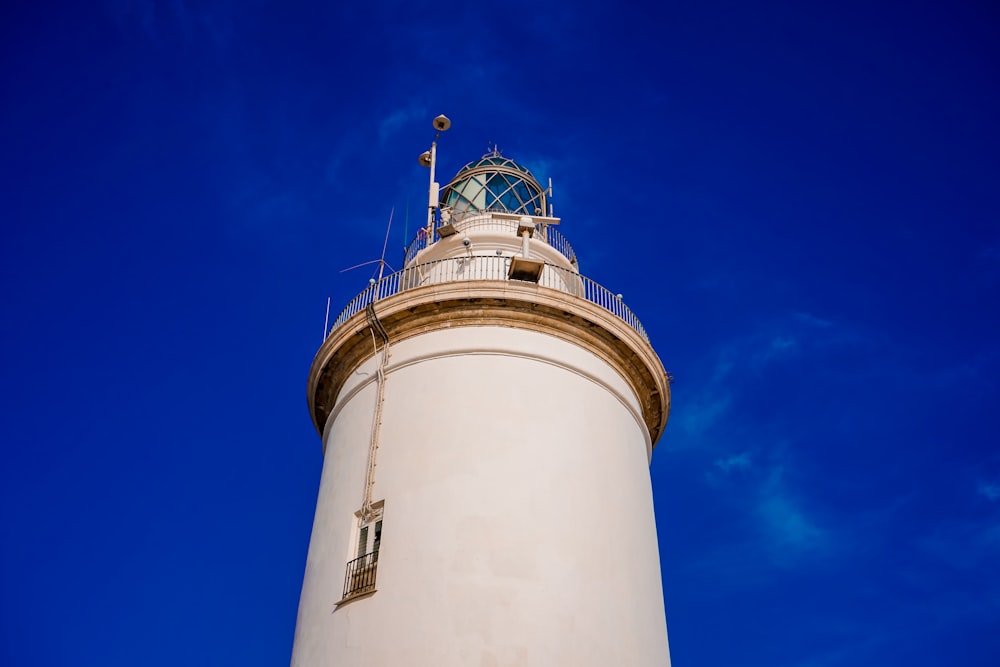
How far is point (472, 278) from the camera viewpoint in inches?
721

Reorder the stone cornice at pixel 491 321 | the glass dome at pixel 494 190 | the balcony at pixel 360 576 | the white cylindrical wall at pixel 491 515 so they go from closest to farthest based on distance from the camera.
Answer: the white cylindrical wall at pixel 491 515 < the balcony at pixel 360 576 < the stone cornice at pixel 491 321 < the glass dome at pixel 494 190

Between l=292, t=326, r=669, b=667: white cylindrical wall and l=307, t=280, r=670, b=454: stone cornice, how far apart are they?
248 mm

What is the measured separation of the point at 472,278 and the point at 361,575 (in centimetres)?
A: 645

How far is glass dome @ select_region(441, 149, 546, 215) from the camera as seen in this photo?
23.1 metres

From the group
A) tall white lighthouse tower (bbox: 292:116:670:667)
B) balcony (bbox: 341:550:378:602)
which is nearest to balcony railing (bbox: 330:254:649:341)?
tall white lighthouse tower (bbox: 292:116:670:667)

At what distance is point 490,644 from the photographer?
13.2 m

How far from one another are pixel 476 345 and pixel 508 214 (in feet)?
20.6

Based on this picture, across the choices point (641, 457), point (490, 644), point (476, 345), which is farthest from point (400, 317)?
point (490, 644)

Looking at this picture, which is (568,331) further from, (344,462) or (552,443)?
(344,462)

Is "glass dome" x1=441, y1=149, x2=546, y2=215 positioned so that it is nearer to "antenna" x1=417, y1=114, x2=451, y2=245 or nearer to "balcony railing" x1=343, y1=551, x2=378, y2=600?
"antenna" x1=417, y1=114, x2=451, y2=245

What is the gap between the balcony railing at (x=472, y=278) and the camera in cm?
1802

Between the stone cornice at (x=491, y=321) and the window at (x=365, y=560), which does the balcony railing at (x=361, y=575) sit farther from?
the stone cornice at (x=491, y=321)

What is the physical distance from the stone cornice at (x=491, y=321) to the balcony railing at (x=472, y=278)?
0.33 meters

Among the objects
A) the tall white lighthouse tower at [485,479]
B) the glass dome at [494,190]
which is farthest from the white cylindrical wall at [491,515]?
the glass dome at [494,190]
